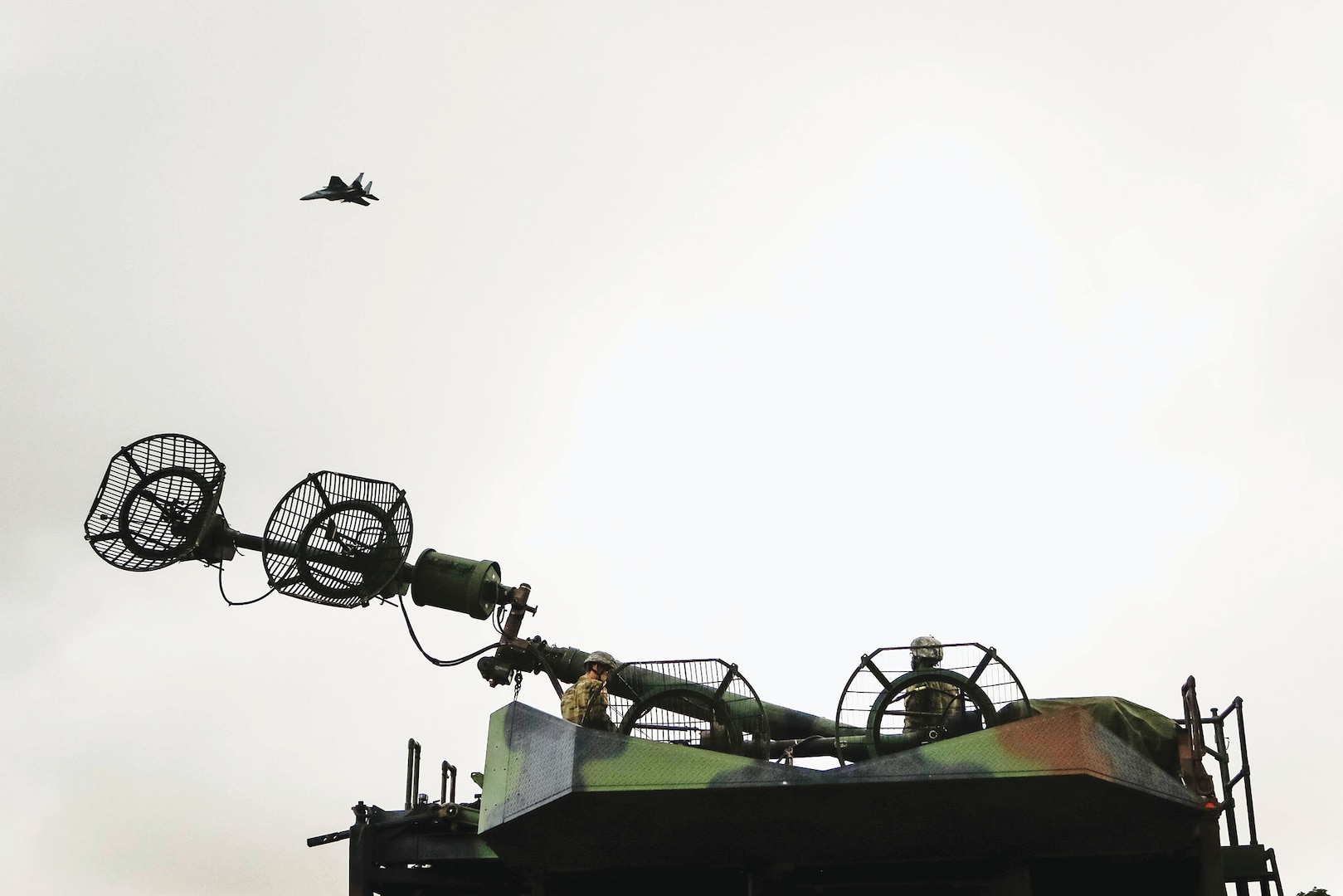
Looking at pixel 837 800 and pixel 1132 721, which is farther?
pixel 1132 721

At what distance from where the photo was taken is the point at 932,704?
42.4 ft

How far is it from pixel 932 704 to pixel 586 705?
9.66ft

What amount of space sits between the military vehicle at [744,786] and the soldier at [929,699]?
20mm

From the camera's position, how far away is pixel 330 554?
46.3 ft

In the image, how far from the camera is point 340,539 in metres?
14.1

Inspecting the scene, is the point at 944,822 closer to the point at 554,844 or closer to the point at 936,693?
the point at 936,693

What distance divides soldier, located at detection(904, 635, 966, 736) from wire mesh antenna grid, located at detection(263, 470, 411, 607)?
493 cm

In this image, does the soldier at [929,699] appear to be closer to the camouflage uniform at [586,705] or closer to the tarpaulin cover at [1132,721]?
the tarpaulin cover at [1132,721]

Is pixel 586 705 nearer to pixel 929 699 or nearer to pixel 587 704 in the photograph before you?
pixel 587 704

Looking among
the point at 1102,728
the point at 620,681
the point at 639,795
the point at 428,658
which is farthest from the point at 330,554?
the point at 1102,728

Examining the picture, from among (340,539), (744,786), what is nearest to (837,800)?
(744,786)

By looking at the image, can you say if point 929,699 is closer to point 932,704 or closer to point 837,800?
point 932,704

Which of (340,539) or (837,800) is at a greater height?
Result: (340,539)

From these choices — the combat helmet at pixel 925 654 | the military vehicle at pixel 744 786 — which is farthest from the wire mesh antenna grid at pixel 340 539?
the combat helmet at pixel 925 654
